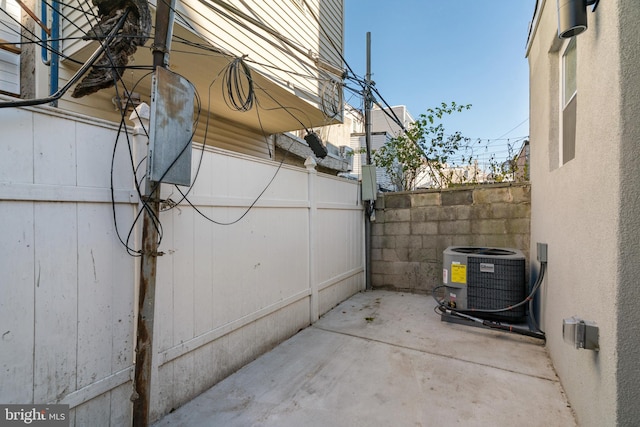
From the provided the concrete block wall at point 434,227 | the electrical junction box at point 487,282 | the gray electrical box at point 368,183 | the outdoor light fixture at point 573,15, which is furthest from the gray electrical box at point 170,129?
the concrete block wall at point 434,227

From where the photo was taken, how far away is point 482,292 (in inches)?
138

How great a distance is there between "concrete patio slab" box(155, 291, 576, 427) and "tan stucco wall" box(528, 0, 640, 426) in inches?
12.5

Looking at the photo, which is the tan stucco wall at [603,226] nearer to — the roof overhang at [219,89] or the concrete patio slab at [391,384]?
the concrete patio slab at [391,384]

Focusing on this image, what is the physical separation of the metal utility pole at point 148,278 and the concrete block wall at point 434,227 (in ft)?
13.3

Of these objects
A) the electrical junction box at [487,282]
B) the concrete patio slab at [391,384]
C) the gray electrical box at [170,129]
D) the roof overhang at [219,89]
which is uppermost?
the roof overhang at [219,89]

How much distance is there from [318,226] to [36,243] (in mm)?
2819

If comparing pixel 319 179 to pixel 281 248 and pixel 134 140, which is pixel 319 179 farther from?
pixel 134 140

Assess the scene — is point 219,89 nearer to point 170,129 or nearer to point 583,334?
point 170,129

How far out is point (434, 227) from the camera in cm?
494

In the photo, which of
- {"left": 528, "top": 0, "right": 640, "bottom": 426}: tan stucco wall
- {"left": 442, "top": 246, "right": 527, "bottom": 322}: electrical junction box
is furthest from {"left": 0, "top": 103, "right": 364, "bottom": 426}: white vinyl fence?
{"left": 528, "top": 0, "right": 640, "bottom": 426}: tan stucco wall

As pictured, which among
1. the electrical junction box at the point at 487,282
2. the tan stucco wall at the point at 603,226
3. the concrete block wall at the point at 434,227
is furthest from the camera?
the concrete block wall at the point at 434,227

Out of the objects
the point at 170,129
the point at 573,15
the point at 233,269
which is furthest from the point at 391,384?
the point at 573,15

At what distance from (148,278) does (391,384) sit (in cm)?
192

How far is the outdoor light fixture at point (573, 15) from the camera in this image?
4.97 feet
